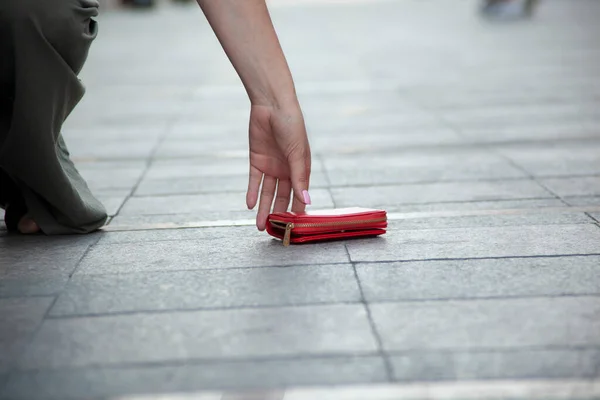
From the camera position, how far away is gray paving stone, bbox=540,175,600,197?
4070mm

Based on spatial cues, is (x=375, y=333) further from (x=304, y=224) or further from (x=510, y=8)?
(x=510, y=8)

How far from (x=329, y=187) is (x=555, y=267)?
1.66 meters

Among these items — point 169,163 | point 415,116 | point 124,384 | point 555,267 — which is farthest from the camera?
point 415,116

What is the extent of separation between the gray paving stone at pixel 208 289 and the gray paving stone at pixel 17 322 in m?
0.05

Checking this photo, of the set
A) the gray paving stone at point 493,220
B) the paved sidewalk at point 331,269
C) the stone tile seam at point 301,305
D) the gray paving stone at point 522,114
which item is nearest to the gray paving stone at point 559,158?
the paved sidewalk at point 331,269

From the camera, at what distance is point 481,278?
109 inches

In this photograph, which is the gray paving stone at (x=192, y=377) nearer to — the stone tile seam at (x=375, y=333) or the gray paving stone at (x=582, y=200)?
the stone tile seam at (x=375, y=333)

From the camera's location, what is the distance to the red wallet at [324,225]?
10.4 ft

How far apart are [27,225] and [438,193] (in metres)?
1.78

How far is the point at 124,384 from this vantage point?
6.75 ft

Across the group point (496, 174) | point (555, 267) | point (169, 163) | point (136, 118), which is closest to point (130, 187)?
point (169, 163)

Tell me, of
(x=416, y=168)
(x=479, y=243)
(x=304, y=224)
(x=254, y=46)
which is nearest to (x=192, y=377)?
(x=304, y=224)

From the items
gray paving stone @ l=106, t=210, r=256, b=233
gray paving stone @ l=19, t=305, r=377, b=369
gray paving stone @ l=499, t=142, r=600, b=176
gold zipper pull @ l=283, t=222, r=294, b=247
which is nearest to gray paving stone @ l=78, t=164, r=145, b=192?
gray paving stone @ l=106, t=210, r=256, b=233

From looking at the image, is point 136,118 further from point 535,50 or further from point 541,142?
point 535,50
